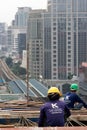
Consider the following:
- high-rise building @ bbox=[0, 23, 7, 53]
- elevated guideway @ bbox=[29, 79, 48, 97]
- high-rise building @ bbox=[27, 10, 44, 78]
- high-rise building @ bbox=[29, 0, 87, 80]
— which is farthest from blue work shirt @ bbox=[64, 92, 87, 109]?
high-rise building @ bbox=[0, 23, 7, 53]

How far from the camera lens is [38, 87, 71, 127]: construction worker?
2373mm

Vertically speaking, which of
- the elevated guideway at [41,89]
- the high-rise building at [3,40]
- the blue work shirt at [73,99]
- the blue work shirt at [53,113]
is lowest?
the high-rise building at [3,40]

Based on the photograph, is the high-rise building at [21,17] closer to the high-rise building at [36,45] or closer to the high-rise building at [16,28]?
the high-rise building at [16,28]

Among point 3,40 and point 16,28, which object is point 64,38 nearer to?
point 16,28

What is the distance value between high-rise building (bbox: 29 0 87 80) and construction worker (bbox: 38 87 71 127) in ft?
102

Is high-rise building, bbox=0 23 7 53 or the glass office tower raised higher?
the glass office tower

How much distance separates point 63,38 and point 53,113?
104ft

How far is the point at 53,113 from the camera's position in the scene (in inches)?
93.3

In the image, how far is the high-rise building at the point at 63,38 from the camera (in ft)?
111

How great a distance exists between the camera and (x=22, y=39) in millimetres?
62594

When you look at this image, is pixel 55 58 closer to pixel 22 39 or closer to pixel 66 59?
pixel 66 59

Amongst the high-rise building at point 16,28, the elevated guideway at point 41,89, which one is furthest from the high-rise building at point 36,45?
the high-rise building at point 16,28

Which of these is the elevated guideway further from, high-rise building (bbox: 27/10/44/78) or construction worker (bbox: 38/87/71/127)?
construction worker (bbox: 38/87/71/127)

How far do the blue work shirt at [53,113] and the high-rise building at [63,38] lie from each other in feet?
102
